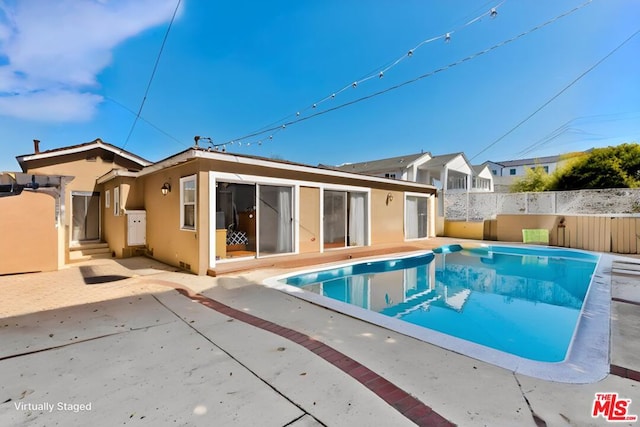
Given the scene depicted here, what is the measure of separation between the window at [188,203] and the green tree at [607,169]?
25118 mm

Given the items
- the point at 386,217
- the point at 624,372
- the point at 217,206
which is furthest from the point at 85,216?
the point at 624,372

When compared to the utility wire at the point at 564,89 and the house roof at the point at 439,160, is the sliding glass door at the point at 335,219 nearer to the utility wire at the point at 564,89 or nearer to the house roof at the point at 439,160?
the utility wire at the point at 564,89

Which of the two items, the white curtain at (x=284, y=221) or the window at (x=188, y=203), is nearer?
the window at (x=188, y=203)

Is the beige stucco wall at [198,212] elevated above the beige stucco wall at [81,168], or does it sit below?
below

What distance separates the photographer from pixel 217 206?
10.7 meters

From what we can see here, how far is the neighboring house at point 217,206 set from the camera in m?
7.65

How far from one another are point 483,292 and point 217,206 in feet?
28.9

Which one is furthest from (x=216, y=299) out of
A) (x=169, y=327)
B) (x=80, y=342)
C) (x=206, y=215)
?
(x=206, y=215)

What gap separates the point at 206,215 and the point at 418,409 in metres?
6.33

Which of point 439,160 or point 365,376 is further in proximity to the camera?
point 439,160

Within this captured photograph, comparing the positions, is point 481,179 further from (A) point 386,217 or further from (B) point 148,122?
(B) point 148,122

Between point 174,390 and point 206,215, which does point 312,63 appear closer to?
point 206,215

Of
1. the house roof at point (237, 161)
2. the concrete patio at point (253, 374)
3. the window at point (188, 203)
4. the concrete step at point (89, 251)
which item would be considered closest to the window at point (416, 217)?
→ the house roof at point (237, 161)

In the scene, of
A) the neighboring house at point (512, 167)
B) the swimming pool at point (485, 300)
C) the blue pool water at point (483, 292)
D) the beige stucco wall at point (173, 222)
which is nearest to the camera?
the swimming pool at point (485, 300)
